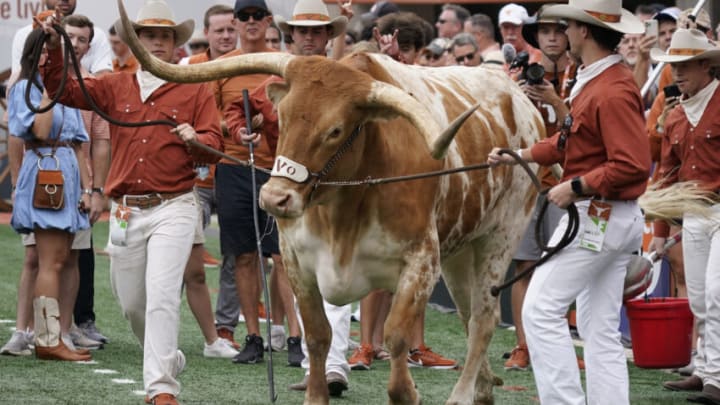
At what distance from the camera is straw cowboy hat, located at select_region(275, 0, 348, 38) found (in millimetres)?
8398

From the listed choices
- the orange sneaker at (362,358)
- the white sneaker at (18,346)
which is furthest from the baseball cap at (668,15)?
the white sneaker at (18,346)

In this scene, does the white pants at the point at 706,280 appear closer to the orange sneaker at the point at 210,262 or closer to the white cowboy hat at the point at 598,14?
the white cowboy hat at the point at 598,14

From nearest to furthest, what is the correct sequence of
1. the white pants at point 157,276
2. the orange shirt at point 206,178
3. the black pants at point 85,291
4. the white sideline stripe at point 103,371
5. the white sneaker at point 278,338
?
the white pants at point 157,276, the white sideline stripe at point 103,371, the white sneaker at point 278,338, the black pants at point 85,291, the orange shirt at point 206,178

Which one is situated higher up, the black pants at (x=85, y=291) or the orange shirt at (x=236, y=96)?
the orange shirt at (x=236, y=96)

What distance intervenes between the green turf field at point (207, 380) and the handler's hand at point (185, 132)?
5.14 ft

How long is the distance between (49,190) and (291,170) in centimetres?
324

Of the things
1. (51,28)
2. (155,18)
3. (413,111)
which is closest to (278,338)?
(155,18)

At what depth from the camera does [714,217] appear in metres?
8.02

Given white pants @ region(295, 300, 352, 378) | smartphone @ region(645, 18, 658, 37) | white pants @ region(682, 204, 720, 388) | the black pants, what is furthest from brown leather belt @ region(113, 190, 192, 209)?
smartphone @ region(645, 18, 658, 37)

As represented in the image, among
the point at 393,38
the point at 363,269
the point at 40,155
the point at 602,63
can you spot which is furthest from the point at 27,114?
the point at 602,63

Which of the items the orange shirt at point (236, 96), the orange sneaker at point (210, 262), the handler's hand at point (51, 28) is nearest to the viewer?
the handler's hand at point (51, 28)

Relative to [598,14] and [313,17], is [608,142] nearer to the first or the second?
[598,14]

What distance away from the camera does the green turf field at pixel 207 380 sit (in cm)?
779

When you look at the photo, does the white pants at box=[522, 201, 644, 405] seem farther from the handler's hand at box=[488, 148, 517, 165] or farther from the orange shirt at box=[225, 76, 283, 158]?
the orange shirt at box=[225, 76, 283, 158]
